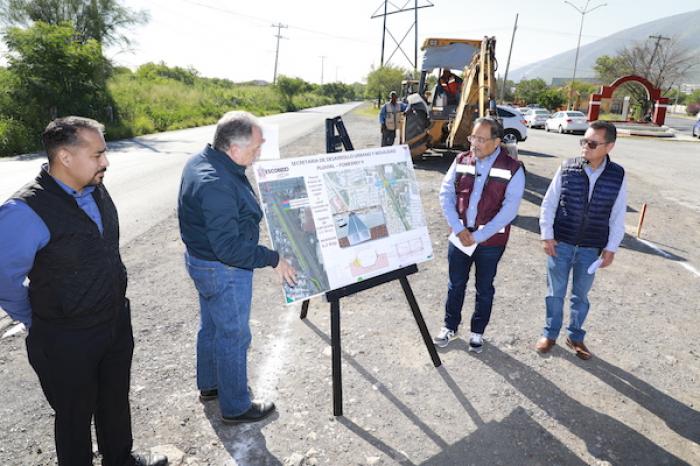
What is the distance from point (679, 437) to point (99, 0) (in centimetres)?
2806

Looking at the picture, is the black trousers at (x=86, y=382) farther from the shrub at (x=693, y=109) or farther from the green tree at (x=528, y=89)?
the shrub at (x=693, y=109)

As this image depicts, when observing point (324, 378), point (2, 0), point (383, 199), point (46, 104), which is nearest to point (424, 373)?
point (324, 378)

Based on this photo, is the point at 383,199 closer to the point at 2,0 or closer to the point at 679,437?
the point at 679,437

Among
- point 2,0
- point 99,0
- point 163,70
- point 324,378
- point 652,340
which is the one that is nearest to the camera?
point 324,378

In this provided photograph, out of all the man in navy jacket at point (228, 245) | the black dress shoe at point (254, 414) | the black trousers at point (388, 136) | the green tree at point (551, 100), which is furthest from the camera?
the green tree at point (551, 100)

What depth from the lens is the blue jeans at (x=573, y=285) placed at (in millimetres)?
3756

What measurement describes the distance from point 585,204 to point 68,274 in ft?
→ 12.2

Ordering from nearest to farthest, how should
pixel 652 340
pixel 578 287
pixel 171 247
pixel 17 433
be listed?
pixel 17 433 < pixel 578 287 < pixel 652 340 < pixel 171 247

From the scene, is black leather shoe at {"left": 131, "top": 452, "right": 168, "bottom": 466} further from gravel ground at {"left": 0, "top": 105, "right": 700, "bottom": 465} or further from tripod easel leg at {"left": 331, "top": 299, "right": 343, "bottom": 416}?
tripod easel leg at {"left": 331, "top": 299, "right": 343, "bottom": 416}

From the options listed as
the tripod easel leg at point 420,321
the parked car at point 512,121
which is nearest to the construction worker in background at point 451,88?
the parked car at point 512,121

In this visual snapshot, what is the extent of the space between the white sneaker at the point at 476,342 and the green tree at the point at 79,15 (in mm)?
23447

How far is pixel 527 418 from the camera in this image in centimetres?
315

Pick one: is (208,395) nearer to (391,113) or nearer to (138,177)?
(138,177)

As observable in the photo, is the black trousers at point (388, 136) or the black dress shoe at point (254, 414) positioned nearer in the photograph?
the black dress shoe at point (254, 414)
